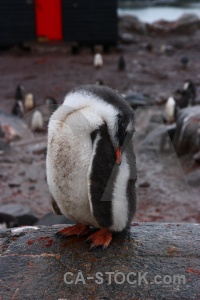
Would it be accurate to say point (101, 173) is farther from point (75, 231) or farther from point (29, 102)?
point (29, 102)

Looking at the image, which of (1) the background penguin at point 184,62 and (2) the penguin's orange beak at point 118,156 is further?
(1) the background penguin at point 184,62

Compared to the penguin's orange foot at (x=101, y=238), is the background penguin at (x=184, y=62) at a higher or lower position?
lower

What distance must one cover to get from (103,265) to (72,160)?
47 cm

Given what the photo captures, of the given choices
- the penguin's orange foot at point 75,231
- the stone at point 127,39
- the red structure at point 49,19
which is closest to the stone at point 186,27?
the stone at point 127,39

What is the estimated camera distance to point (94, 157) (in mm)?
2203

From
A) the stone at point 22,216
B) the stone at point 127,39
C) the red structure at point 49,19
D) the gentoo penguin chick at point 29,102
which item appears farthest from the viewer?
the stone at point 127,39

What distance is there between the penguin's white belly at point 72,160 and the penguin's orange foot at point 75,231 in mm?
112

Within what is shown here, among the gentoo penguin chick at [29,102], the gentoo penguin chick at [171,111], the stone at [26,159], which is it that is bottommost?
the gentoo penguin chick at [29,102]

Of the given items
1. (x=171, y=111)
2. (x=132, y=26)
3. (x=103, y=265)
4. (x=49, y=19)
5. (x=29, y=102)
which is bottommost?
(x=132, y=26)

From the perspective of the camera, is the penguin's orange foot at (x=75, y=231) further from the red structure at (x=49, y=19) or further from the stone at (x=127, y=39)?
the stone at (x=127, y=39)

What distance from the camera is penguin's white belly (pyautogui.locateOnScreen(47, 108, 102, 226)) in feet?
7.32

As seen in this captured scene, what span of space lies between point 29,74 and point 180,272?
13.1 metres

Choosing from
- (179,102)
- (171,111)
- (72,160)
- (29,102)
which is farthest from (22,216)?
(29,102)

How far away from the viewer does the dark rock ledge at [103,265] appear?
2.08 meters
